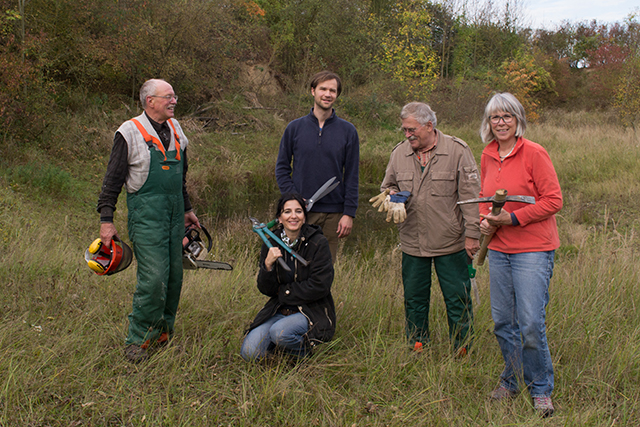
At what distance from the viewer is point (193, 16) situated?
15.4m

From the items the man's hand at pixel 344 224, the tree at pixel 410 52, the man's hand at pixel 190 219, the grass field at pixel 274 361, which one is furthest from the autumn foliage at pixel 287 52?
the man's hand at pixel 344 224

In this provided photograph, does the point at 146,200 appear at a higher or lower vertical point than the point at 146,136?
lower

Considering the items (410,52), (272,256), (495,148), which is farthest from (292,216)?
(410,52)

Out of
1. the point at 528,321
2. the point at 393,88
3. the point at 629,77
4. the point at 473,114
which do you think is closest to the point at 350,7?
the point at 393,88

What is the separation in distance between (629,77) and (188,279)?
16.4m

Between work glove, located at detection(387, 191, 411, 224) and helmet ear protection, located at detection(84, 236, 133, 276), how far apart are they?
1839 millimetres

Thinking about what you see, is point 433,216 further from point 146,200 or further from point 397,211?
point 146,200

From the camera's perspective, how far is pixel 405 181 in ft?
11.8

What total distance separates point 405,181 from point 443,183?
283 mm

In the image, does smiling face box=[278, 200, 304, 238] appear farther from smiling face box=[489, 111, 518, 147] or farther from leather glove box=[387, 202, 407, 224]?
smiling face box=[489, 111, 518, 147]

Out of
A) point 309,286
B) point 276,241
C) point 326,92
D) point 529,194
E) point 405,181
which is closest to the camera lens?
point 529,194

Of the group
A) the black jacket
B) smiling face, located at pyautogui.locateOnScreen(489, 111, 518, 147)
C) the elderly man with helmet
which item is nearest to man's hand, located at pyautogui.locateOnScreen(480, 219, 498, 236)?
smiling face, located at pyautogui.locateOnScreen(489, 111, 518, 147)

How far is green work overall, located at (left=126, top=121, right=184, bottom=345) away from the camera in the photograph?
3314 millimetres

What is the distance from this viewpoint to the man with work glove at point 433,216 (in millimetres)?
3416
